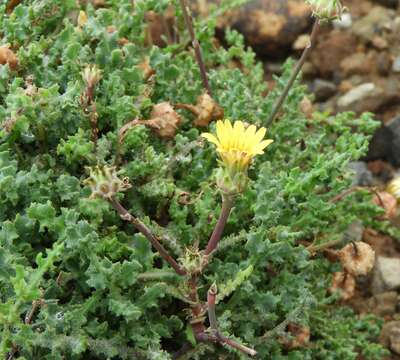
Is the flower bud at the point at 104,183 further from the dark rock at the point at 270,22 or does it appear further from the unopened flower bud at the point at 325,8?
the dark rock at the point at 270,22

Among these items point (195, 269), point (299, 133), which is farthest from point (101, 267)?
point (299, 133)

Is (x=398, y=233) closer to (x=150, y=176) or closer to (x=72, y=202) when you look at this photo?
(x=150, y=176)

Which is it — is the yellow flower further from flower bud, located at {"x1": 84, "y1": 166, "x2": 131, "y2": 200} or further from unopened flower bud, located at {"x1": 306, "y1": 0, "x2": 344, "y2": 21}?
unopened flower bud, located at {"x1": 306, "y1": 0, "x2": 344, "y2": 21}

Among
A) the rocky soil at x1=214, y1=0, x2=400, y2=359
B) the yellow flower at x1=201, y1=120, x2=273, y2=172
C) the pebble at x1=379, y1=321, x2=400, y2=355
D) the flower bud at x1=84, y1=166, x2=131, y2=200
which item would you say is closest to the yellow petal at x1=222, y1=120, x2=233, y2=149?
the yellow flower at x1=201, y1=120, x2=273, y2=172

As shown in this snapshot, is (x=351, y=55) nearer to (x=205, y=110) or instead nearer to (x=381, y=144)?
(x=381, y=144)

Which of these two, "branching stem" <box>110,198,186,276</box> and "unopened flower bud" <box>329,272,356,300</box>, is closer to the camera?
"branching stem" <box>110,198,186,276</box>

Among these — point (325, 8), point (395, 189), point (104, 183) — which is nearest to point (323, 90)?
point (395, 189)
